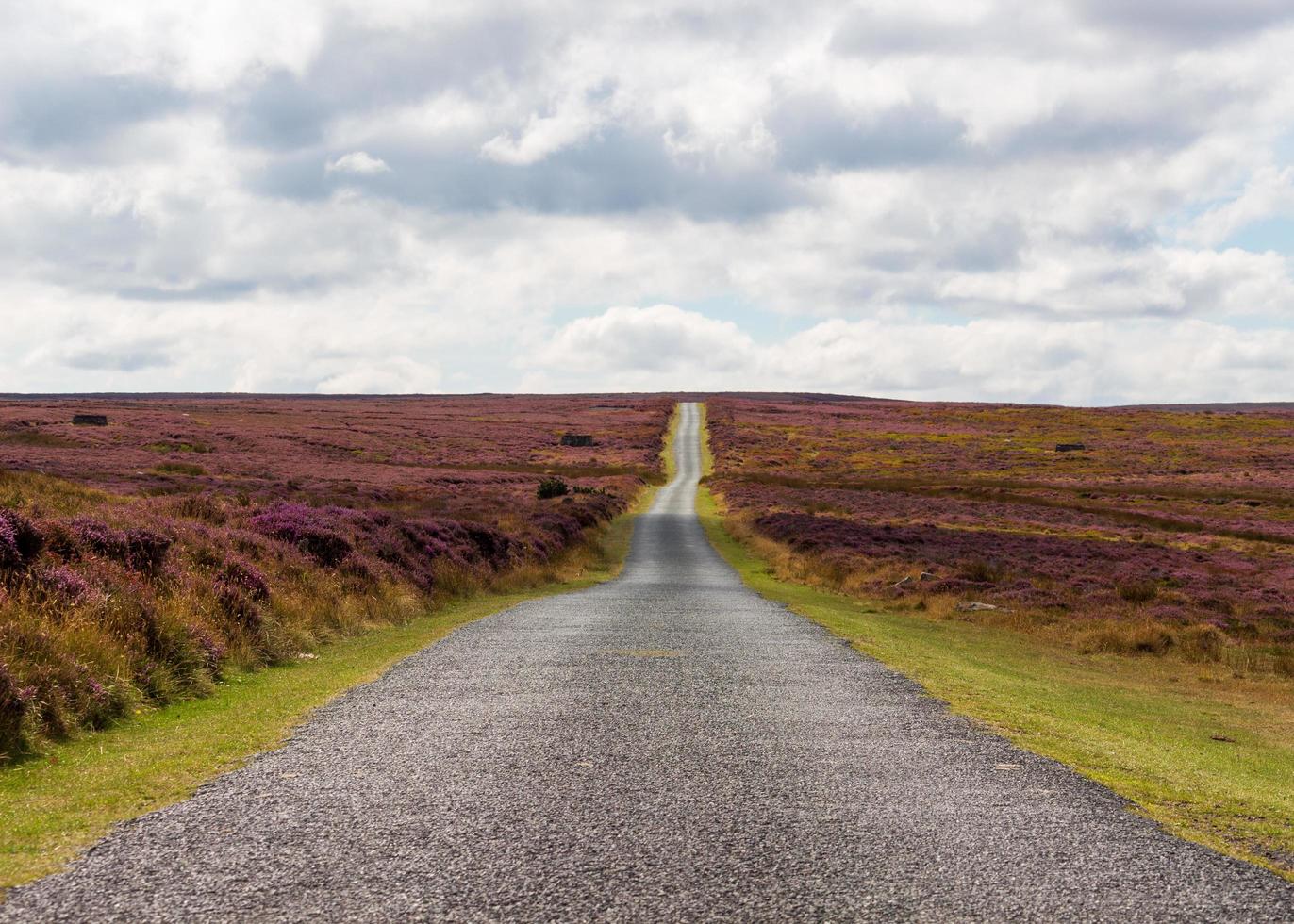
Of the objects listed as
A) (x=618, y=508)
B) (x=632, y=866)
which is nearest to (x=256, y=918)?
(x=632, y=866)

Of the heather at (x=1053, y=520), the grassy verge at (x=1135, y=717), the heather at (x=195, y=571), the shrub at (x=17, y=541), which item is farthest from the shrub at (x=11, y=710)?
the heather at (x=1053, y=520)

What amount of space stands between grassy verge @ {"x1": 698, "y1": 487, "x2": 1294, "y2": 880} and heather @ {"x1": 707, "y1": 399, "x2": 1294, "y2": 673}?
271 cm

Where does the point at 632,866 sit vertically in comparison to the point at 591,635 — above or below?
above

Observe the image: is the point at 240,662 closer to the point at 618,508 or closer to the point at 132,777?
the point at 132,777

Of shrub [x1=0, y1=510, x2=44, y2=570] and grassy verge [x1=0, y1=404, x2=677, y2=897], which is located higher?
shrub [x1=0, y1=510, x2=44, y2=570]

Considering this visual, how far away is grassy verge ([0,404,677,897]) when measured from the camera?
6.55 m

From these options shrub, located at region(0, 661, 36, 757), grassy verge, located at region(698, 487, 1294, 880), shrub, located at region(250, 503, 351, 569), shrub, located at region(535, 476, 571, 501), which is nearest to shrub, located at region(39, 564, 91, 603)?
shrub, located at region(0, 661, 36, 757)

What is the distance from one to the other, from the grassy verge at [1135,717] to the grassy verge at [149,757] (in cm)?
752

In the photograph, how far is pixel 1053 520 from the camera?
206 ft

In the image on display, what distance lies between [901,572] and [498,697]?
80.5 ft

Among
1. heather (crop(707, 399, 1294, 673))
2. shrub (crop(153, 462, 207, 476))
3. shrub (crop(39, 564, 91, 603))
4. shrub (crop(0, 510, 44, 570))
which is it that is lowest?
heather (crop(707, 399, 1294, 673))

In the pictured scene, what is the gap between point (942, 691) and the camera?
12.9 m

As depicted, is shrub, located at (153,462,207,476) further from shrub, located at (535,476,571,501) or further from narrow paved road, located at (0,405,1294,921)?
narrow paved road, located at (0,405,1294,921)

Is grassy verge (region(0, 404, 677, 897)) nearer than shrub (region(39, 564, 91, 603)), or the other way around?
grassy verge (region(0, 404, 677, 897))
